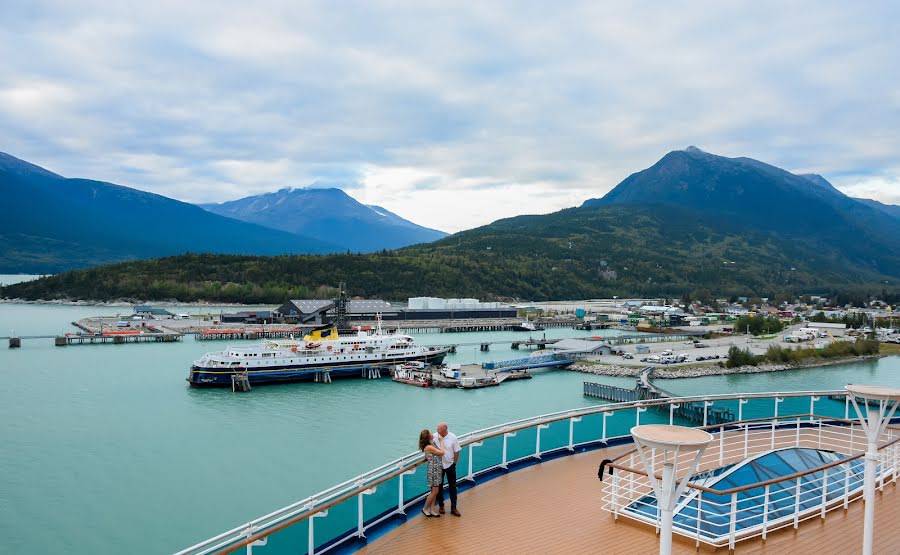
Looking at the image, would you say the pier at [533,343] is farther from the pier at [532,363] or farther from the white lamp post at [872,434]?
the white lamp post at [872,434]

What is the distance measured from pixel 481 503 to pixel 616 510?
162 centimetres

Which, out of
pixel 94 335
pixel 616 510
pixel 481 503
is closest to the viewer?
pixel 616 510

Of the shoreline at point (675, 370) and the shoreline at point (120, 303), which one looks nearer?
the shoreline at point (675, 370)

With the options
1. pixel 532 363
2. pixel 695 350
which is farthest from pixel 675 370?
pixel 695 350

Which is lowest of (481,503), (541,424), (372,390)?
(372,390)

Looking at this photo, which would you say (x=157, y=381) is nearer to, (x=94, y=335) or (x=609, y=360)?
(x=94, y=335)

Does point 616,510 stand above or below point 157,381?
above

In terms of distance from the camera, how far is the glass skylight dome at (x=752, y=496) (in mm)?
6605

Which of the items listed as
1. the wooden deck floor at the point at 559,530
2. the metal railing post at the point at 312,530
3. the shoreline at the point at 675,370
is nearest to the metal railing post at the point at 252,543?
the metal railing post at the point at 312,530

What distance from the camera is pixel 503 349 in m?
53.8

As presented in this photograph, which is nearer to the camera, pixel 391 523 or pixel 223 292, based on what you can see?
pixel 391 523

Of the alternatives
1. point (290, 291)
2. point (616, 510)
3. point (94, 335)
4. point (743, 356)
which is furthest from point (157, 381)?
point (290, 291)

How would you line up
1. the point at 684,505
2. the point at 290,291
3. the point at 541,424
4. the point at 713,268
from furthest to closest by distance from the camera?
the point at 713,268 → the point at 290,291 → the point at 541,424 → the point at 684,505

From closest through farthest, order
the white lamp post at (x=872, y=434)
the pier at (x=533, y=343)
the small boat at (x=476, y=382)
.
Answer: the white lamp post at (x=872, y=434)
the small boat at (x=476, y=382)
the pier at (x=533, y=343)
